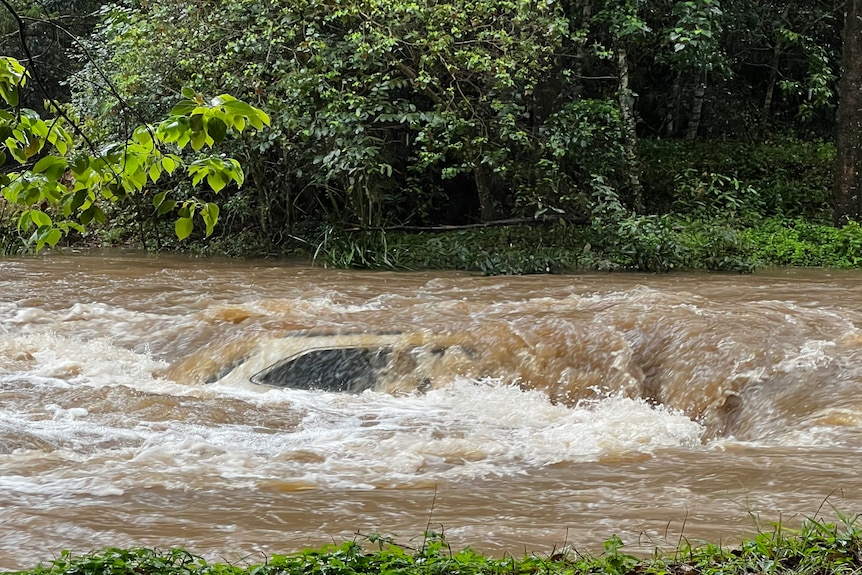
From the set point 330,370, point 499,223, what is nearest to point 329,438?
point 330,370

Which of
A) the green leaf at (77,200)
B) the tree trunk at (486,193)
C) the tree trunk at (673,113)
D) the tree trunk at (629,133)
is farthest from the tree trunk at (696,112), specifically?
the green leaf at (77,200)

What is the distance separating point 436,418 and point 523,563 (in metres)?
3.53

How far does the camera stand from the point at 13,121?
246cm

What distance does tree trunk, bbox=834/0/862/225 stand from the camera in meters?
13.7

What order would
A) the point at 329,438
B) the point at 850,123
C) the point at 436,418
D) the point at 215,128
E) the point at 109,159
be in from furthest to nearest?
the point at 850,123, the point at 436,418, the point at 329,438, the point at 109,159, the point at 215,128

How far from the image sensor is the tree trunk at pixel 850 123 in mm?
13695

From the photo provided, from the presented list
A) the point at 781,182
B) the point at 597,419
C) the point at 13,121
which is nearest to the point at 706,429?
the point at 597,419

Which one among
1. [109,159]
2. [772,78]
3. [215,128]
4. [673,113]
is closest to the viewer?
[215,128]

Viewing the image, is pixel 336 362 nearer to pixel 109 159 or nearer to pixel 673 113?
pixel 109 159

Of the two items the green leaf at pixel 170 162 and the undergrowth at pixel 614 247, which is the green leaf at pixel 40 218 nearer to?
the green leaf at pixel 170 162

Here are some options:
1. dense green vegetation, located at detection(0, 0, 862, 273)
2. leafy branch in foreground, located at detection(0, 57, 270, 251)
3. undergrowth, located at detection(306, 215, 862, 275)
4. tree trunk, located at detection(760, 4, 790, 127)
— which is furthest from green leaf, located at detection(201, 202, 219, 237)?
tree trunk, located at detection(760, 4, 790, 127)

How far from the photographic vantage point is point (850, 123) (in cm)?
1381

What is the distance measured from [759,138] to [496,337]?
11.7 meters

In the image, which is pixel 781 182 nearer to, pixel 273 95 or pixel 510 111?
pixel 510 111
